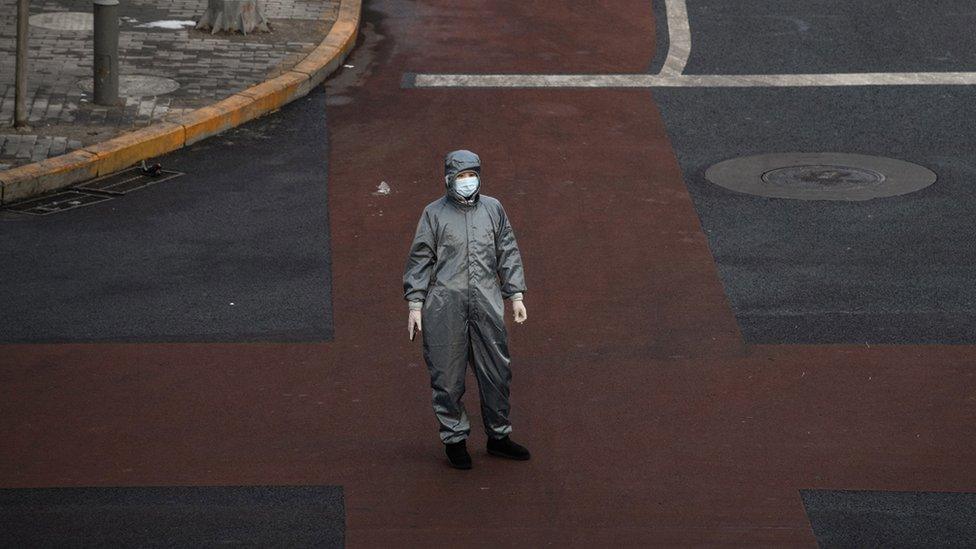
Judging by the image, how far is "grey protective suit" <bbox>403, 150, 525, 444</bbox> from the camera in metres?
8.34

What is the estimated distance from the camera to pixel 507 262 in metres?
8.48

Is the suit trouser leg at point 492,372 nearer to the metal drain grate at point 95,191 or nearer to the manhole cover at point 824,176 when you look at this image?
the metal drain grate at point 95,191

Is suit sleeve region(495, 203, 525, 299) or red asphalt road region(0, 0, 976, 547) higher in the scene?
suit sleeve region(495, 203, 525, 299)

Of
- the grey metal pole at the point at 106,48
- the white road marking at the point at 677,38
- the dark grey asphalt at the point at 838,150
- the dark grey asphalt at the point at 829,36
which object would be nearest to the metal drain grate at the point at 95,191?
the grey metal pole at the point at 106,48

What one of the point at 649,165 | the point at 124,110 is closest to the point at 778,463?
the point at 649,165

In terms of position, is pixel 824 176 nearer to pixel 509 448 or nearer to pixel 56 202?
pixel 509 448

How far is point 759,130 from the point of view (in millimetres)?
14969

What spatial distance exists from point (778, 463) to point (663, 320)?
228 centimetres

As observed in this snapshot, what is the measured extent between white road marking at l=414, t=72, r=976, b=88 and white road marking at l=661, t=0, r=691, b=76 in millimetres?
325

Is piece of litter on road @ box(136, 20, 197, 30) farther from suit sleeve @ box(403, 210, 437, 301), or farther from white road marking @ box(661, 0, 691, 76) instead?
suit sleeve @ box(403, 210, 437, 301)

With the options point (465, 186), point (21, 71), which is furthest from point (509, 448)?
point (21, 71)

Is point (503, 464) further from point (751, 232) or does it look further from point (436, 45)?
point (436, 45)

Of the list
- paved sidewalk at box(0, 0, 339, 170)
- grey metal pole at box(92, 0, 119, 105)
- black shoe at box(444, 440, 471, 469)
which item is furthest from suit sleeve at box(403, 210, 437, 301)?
grey metal pole at box(92, 0, 119, 105)

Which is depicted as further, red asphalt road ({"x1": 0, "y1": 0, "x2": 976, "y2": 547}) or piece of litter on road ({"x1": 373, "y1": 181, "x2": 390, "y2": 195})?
piece of litter on road ({"x1": 373, "y1": 181, "x2": 390, "y2": 195})
